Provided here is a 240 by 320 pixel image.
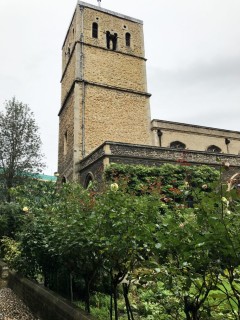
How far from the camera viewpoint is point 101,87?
61.3 ft

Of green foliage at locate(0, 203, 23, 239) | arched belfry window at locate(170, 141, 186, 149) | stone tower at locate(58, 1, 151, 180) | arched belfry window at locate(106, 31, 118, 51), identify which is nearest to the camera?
green foliage at locate(0, 203, 23, 239)

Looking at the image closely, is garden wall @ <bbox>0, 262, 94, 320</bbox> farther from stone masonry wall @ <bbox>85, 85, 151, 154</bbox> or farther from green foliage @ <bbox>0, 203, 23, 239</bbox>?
stone masonry wall @ <bbox>85, 85, 151, 154</bbox>

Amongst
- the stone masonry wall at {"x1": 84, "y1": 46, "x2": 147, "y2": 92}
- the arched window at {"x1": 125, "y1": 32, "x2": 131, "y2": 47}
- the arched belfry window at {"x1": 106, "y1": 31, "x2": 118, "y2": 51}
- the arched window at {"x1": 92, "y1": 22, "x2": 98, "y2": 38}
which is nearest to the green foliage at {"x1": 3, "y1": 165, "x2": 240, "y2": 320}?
the stone masonry wall at {"x1": 84, "y1": 46, "x2": 147, "y2": 92}

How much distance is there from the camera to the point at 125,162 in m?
13.3

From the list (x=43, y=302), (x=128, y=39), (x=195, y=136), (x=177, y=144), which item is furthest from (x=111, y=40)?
(x=43, y=302)

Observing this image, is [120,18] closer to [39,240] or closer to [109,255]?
[39,240]

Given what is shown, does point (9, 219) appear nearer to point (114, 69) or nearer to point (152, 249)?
point (152, 249)

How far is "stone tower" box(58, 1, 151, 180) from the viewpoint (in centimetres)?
1759

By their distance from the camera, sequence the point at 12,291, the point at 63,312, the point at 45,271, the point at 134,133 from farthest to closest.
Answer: the point at 134,133 < the point at 12,291 < the point at 45,271 < the point at 63,312

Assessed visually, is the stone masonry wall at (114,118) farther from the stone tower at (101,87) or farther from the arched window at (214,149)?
the arched window at (214,149)

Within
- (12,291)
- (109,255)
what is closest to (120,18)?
(12,291)

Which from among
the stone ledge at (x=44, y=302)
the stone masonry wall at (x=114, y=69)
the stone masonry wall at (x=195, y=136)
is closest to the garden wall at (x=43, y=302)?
the stone ledge at (x=44, y=302)

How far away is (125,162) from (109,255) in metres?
10.0

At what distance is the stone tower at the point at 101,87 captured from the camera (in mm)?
17594
